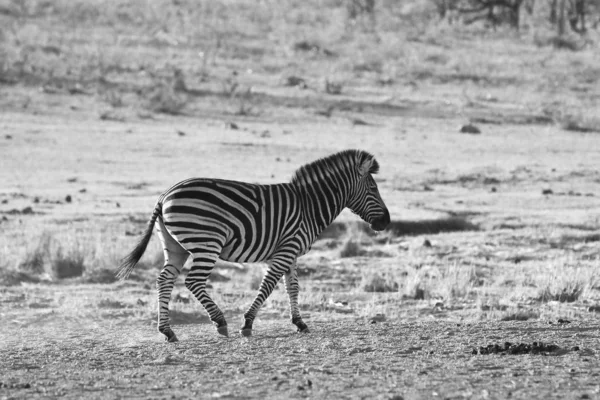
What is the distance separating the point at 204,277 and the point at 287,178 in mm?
11760

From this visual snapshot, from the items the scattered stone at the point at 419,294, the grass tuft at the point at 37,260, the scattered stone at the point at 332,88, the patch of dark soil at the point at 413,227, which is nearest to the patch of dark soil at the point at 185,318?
the scattered stone at the point at 419,294

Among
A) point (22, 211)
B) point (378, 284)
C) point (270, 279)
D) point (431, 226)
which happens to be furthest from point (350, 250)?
point (270, 279)

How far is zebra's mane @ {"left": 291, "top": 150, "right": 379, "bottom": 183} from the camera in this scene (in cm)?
1027

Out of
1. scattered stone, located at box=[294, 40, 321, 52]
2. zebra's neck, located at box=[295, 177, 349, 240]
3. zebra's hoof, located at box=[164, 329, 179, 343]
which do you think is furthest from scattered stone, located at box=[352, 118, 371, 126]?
zebra's hoof, located at box=[164, 329, 179, 343]

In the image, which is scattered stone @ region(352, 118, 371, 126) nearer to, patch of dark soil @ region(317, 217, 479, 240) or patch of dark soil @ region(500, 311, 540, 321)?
patch of dark soil @ region(317, 217, 479, 240)

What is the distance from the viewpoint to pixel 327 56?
37.8 meters

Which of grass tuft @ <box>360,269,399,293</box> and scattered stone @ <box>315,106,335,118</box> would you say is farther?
scattered stone @ <box>315,106,335,118</box>

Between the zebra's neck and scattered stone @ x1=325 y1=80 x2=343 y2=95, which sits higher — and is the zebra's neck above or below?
above

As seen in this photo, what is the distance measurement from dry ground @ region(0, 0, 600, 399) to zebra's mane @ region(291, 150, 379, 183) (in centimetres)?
136

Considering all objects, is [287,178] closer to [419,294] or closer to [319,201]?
[419,294]

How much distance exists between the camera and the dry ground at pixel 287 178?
25.6ft

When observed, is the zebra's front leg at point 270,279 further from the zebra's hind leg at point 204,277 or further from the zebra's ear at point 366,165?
the zebra's ear at point 366,165

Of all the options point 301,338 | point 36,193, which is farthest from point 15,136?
point 301,338

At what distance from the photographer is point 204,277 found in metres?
9.36
